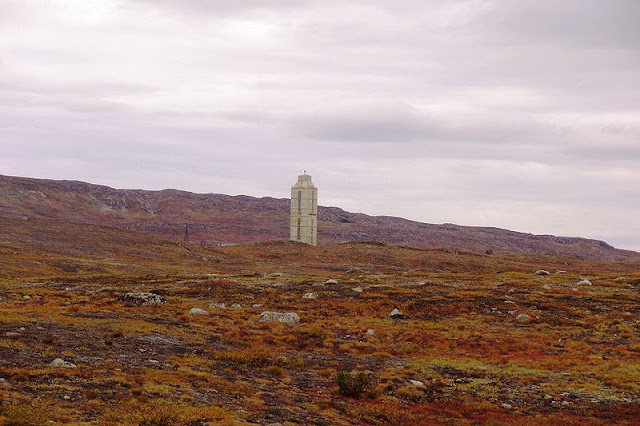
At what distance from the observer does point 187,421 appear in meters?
16.4

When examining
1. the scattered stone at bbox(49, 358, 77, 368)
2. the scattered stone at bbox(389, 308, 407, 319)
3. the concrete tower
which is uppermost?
the concrete tower

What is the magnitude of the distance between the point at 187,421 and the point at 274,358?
11.0 metres

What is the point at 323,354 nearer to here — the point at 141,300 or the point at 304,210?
the point at 141,300

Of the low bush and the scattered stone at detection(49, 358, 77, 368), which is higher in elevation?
the scattered stone at detection(49, 358, 77, 368)

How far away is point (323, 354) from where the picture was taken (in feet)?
102

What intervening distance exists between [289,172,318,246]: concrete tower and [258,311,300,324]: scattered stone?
10353 centimetres

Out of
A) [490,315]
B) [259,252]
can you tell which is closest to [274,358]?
[490,315]

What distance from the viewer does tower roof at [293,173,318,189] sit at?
470 feet

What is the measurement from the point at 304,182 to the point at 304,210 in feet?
22.1

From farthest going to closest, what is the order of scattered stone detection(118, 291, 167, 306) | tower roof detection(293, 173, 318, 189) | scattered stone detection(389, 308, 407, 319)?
1. tower roof detection(293, 173, 318, 189)
2. scattered stone detection(389, 308, 407, 319)
3. scattered stone detection(118, 291, 167, 306)

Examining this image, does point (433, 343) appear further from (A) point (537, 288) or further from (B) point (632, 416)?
(A) point (537, 288)

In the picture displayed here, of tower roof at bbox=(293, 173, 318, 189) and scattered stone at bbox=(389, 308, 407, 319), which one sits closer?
scattered stone at bbox=(389, 308, 407, 319)

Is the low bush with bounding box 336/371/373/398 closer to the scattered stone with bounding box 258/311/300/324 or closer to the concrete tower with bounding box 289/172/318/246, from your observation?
the scattered stone with bounding box 258/311/300/324

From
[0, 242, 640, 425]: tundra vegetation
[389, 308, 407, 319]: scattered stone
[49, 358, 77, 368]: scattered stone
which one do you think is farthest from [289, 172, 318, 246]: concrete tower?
[49, 358, 77, 368]: scattered stone
